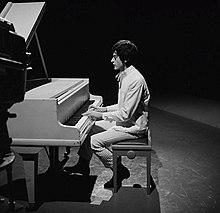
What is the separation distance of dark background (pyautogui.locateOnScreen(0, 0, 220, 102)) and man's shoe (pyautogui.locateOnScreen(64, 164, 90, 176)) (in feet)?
17.6

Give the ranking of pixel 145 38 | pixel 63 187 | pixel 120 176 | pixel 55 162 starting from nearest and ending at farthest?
pixel 63 187, pixel 120 176, pixel 55 162, pixel 145 38

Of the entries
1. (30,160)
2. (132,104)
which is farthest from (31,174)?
(132,104)

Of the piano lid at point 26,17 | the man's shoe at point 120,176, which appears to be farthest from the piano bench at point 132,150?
the piano lid at point 26,17

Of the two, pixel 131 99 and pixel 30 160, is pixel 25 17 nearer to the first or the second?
pixel 131 99

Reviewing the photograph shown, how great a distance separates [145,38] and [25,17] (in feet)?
26.4

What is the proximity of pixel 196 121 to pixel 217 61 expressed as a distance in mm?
4538

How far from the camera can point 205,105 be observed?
732cm

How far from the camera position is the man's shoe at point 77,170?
362 centimetres

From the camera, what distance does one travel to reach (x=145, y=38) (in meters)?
10.9

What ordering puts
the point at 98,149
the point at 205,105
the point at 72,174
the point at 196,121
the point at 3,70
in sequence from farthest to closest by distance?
the point at 205,105
the point at 196,121
the point at 72,174
the point at 98,149
the point at 3,70

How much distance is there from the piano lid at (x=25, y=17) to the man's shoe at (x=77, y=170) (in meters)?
1.35

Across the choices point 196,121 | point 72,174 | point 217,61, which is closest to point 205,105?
point 196,121

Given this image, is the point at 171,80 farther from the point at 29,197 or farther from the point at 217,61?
the point at 29,197

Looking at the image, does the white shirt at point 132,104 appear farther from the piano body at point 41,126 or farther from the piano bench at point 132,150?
the piano body at point 41,126
